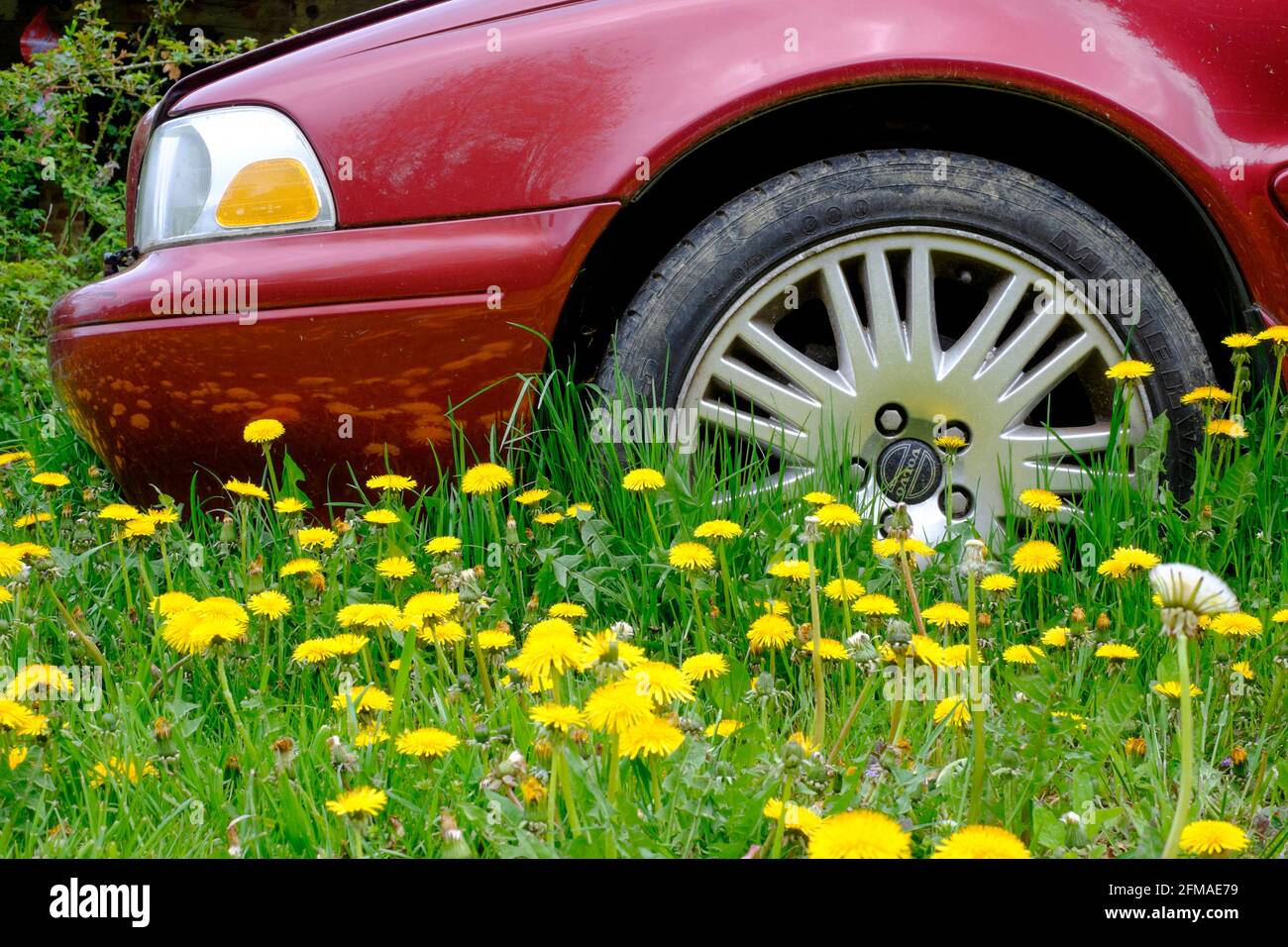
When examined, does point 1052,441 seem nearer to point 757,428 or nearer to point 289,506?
point 757,428

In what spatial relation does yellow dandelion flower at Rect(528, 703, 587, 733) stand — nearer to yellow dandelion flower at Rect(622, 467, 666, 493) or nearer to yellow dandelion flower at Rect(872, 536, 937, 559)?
yellow dandelion flower at Rect(872, 536, 937, 559)

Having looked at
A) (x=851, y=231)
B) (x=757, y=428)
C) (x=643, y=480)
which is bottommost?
(x=643, y=480)

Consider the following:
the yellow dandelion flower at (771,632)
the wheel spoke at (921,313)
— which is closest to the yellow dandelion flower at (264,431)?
the yellow dandelion flower at (771,632)

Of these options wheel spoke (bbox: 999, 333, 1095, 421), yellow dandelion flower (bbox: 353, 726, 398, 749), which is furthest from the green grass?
wheel spoke (bbox: 999, 333, 1095, 421)

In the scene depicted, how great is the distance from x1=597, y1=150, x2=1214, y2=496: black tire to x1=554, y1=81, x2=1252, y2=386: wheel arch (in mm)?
74

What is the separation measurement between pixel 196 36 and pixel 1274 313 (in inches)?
230

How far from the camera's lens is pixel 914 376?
2438mm

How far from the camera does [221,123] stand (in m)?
2.42

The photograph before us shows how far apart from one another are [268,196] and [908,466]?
1.45 meters

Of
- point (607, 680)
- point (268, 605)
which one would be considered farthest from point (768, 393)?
point (607, 680)

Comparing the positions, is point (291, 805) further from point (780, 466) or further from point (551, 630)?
point (780, 466)

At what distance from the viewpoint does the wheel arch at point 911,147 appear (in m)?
2.46

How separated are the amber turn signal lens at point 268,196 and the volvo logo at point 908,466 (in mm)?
1305

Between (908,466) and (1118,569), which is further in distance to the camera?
(908,466)
